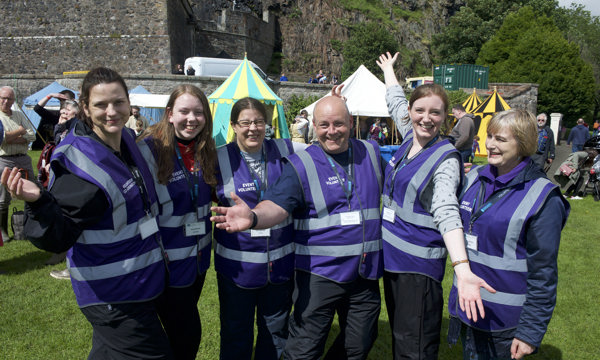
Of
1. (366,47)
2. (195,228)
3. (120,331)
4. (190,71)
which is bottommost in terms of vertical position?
(120,331)

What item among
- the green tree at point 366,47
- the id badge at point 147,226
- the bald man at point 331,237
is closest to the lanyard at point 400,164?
the bald man at point 331,237

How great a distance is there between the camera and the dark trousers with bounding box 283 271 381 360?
7.52 ft

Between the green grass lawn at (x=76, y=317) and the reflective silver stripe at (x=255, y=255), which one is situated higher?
the reflective silver stripe at (x=255, y=255)

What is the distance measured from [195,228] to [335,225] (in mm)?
856

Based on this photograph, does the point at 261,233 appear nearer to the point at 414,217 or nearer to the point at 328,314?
the point at 328,314

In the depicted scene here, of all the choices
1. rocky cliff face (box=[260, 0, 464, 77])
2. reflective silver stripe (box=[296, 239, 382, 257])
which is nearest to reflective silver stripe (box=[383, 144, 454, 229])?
reflective silver stripe (box=[296, 239, 382, 257])

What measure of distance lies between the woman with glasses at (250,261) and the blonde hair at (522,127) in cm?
135

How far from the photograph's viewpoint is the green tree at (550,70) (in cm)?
2928

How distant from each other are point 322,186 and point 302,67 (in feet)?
144

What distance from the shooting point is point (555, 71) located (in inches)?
1161

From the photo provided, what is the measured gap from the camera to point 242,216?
198 cm

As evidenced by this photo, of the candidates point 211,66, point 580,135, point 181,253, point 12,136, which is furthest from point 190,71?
point 181,253

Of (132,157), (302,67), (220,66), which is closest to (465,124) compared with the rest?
(132,157)

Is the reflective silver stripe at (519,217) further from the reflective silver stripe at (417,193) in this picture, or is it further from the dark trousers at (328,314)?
the dark trousers at (328,314)
